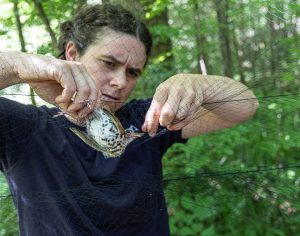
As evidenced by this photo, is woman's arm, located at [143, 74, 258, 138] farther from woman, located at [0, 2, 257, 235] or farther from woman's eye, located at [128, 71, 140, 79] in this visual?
woman's eye, located at [128, 71, 140, 79]

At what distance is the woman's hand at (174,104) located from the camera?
0.89 m

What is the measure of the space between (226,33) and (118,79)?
92 centimetres

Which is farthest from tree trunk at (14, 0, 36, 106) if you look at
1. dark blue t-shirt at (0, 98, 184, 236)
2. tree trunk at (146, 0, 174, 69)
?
tree trunk at (146, 0, 174, 69)

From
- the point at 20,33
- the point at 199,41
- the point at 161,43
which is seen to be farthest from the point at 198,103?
the point at 161,43

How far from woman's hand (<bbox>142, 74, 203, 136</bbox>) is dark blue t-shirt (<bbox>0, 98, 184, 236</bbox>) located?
0.57ft

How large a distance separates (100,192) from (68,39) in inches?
19.9

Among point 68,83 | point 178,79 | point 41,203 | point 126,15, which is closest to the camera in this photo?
point 68,83

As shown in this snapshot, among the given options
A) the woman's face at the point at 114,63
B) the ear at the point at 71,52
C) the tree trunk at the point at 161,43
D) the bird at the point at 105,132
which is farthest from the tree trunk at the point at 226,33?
the bird at the point at 105,132

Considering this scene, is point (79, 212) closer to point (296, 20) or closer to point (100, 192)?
point (100, 192)

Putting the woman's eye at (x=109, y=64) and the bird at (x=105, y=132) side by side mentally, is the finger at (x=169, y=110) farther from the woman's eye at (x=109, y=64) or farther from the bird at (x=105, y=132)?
the woman's eye at (x=109, y=64)

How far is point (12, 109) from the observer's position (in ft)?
3.48

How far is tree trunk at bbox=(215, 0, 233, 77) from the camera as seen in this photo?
1.55 metres

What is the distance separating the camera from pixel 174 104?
907 millimetres

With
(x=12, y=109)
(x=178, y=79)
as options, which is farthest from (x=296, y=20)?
(x=12, y=109)
